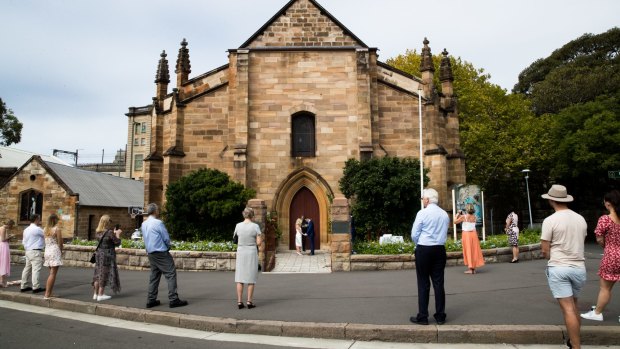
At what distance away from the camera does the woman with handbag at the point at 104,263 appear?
8.33 m

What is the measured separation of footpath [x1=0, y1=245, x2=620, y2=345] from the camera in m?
5.58

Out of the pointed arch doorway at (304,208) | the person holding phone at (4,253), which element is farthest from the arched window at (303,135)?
the person holding phone at (4,253)

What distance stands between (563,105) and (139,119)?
5875 cm

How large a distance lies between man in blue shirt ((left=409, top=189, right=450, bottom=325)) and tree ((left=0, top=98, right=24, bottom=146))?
147 feet

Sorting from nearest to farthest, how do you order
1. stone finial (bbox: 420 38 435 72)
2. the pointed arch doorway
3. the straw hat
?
1. the straw hat
2. the pointed arch doorway
3. stone finial (bbox: 420 38 435 72)

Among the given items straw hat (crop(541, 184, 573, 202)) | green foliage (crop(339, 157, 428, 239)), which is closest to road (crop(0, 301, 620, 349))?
straw hat (crop(541, 184, 573, 202))

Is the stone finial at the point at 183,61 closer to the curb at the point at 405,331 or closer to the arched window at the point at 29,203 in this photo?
the arched window at the point at 29,203

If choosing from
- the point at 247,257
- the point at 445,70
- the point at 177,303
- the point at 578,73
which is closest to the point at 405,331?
the point at 247,257

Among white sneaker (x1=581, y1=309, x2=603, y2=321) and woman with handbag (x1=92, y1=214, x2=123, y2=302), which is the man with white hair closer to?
white sneaker (x1=581, y1=309, x2=603, y2=321)

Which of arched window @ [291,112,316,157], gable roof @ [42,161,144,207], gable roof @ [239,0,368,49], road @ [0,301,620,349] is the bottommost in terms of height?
road @ [0,301,620,349]

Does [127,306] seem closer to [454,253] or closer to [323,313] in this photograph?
[323,313]

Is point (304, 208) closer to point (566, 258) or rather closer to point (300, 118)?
point (300, 118)

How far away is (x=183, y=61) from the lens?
68.7 feet

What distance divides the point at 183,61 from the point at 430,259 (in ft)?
59.6
